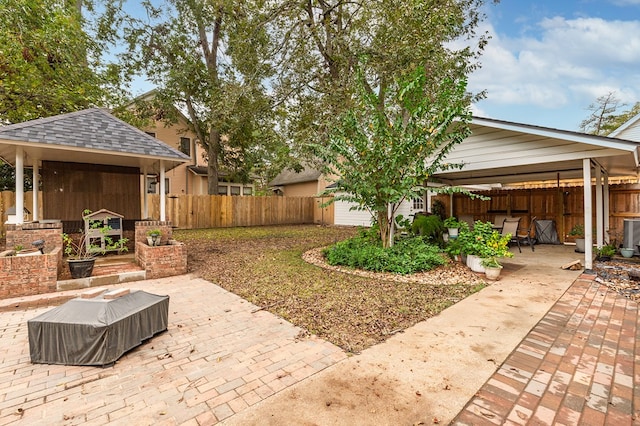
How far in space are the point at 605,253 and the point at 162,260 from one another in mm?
9957

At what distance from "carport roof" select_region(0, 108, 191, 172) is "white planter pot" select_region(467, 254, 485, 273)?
21.5ft

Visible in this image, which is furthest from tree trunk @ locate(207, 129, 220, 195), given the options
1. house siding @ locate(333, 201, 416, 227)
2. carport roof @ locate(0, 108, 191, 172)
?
carport roof @ locate(0, 108, 191, 172)

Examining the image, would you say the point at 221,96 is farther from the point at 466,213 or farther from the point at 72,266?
the point at 466,213

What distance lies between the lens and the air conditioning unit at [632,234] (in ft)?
23.9

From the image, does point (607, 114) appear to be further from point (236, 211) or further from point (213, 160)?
point (213, 160)

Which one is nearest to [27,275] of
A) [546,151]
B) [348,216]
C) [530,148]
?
[530,148]

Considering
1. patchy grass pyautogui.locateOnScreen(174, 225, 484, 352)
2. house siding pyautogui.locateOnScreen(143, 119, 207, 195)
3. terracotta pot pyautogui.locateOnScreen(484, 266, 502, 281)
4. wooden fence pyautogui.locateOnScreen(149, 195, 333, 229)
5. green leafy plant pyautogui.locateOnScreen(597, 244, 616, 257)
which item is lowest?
patchy grass pyautogui.locateOnScreen(174, 225, 484, 352)

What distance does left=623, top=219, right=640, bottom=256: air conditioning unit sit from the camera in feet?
23.9

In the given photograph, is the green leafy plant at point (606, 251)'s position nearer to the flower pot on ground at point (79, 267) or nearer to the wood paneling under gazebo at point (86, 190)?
the flower pot on ground at point (79, 267)

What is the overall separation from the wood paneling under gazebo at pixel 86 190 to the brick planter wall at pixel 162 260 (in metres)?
2.00

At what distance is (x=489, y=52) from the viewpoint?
380 inches

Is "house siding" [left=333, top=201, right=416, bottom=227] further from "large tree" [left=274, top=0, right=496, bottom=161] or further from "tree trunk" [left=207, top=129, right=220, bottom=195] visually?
"large tree" [left=274, top=0, right=496, bottom=161]

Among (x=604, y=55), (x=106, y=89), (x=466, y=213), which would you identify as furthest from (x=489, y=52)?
(x=106, y=89)

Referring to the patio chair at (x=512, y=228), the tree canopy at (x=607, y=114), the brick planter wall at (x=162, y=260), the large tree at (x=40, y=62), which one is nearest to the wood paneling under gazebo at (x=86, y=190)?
the brick planter wall at (x=162, y=260)
